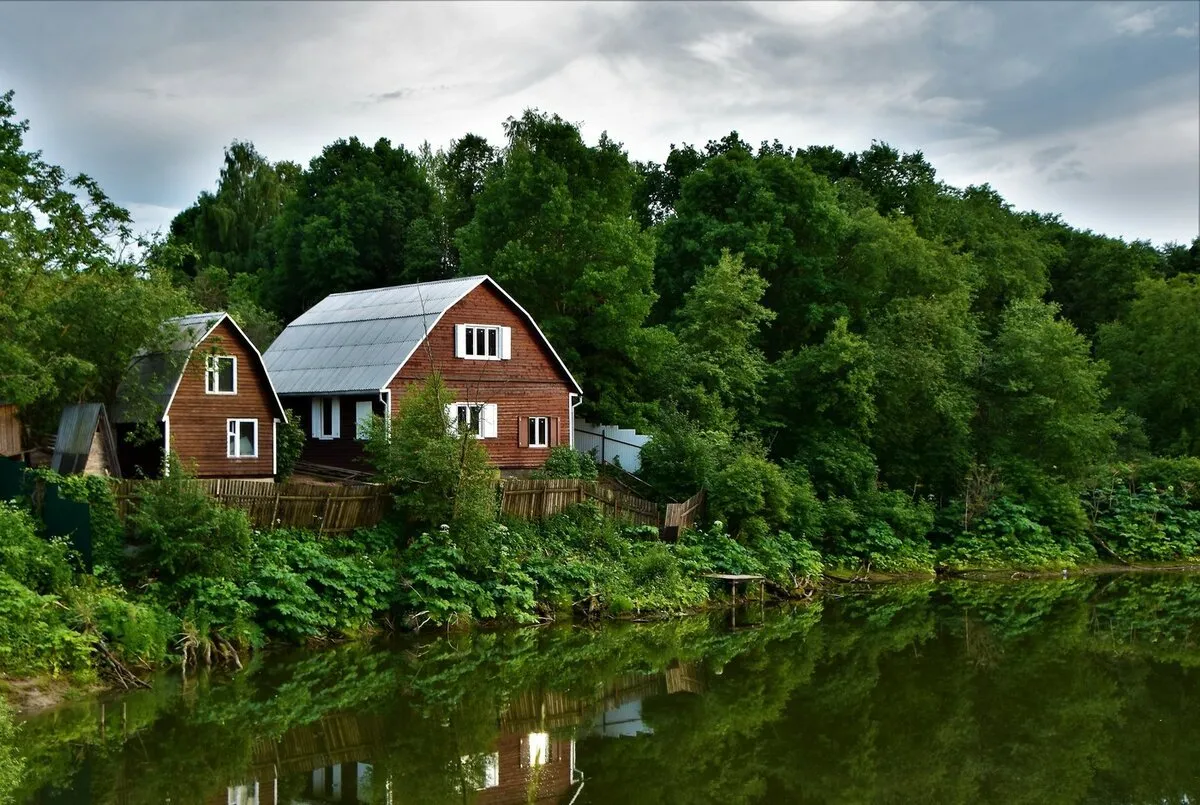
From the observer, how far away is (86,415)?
101ft

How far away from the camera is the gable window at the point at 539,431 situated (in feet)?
143

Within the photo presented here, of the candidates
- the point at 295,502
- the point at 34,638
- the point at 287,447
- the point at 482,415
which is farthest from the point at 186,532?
the point at 482,415

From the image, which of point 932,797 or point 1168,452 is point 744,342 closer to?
point 1168,452

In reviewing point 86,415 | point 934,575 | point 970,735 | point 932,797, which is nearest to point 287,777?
point 932,797

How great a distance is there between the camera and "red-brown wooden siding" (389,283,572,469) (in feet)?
134

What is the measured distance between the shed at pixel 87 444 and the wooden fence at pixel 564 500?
32.7 feet

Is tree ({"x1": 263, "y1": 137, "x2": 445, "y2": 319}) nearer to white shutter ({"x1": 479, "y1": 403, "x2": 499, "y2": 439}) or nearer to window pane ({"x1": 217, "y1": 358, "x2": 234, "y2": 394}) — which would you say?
white shutter ({"x1": 479, "y1": 403, "x2": 499, "y2": 439})

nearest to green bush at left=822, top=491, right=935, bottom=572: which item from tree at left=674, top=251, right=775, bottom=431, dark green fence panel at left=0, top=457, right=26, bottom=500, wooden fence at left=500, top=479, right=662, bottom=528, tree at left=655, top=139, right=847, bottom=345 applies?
tree at left=674, top=251, right=775, bottom=431

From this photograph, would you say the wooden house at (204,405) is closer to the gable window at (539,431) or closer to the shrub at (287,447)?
the shrub at (287,447)

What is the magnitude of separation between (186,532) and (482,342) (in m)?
16.8

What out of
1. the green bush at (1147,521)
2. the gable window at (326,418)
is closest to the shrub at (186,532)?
the gable window at (326,418)

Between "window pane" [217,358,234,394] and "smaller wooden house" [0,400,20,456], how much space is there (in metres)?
5.57

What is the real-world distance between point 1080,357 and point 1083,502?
18.1 feet

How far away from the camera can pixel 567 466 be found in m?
40.7
